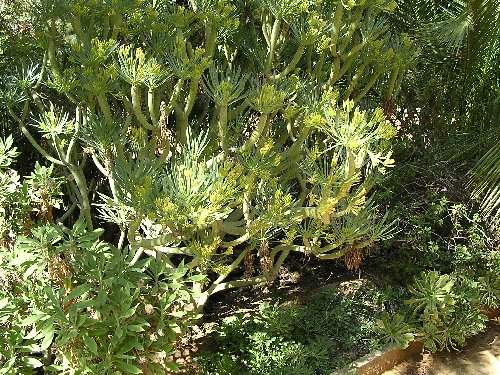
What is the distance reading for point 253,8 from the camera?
3.43 m

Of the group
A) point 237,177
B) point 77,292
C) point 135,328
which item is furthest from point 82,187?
point 237,177

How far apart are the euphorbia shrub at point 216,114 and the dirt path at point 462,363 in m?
0.96

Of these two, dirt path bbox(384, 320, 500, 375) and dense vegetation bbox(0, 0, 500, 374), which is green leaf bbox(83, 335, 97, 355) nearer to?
dense vegetation bbox(0, 0, 500, 374)

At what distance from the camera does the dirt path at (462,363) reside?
157 inches

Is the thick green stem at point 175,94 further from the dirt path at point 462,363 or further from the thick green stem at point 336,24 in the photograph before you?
the dirt path at point 462,363

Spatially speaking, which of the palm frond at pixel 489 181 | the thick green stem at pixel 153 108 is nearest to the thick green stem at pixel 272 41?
the thick green stem at pixel 153 108

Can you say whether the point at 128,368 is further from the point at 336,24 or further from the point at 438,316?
the point at 438,316

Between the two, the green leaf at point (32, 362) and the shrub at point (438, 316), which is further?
the shrub at point (438, 316)

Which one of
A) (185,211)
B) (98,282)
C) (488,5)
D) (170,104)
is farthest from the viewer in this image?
(488,5)

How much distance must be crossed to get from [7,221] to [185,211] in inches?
47.1

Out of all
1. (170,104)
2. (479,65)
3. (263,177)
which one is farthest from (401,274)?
(170,104)

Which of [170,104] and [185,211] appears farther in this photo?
[170,104]

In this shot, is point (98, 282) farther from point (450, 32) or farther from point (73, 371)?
point (450, 32)

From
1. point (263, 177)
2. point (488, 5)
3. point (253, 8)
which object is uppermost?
point (488, 5)
